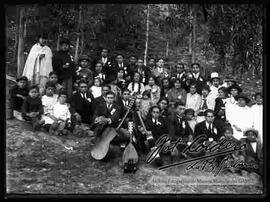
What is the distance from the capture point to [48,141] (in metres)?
7.18

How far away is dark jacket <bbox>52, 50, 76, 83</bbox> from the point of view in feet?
23.7

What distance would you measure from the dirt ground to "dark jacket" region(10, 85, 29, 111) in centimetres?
33

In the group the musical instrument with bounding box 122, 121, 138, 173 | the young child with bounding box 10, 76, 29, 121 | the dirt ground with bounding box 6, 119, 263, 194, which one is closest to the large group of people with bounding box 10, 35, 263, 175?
the young child with bounding box 10, 76, 29, 121

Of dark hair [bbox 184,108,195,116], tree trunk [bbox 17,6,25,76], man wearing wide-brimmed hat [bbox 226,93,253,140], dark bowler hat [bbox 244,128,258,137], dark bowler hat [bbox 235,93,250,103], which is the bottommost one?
dark bowler hat [bbox 244,128,258,137]

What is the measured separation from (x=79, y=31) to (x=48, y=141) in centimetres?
196

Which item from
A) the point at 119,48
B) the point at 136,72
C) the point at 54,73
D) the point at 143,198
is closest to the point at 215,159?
the point at 143,198

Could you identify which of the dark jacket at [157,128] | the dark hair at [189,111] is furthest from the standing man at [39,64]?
the dark hair at [189,111]

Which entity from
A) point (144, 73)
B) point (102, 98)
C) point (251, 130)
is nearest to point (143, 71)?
point (144, 73)

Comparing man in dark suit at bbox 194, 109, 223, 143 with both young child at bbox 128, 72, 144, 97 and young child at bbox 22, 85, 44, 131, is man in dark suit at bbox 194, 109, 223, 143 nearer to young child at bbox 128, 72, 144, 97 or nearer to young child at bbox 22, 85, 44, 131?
young child at bbox 128, 72, 144, 97

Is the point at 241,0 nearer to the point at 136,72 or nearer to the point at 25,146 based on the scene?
the point at 136,72

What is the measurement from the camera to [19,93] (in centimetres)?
715

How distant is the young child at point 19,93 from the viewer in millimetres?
7121

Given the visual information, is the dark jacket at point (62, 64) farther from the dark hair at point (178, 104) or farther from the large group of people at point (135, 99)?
the dark hair at point (178, 104)
